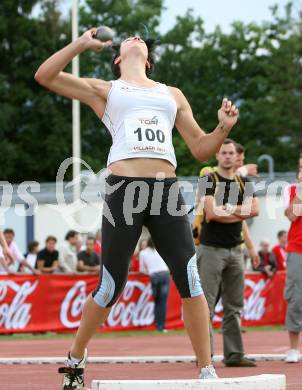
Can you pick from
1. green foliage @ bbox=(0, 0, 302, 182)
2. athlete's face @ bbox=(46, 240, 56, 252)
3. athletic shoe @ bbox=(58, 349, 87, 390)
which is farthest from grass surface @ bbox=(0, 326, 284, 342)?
green foliage @ bbox=(0, 0, 302, 182)

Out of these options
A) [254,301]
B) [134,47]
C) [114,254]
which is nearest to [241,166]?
[134,47]

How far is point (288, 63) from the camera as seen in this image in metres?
57.9

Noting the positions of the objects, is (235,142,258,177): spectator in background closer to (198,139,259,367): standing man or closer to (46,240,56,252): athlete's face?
(198,139,259,367): standing man

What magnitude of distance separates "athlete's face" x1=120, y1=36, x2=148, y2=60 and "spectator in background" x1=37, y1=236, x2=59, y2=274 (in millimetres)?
12957

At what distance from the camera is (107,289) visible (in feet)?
23.6

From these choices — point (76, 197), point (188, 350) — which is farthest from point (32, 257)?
point (76, 197)

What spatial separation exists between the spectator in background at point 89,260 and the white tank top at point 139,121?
526 inches

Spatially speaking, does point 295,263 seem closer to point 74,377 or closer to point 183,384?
point 74,377

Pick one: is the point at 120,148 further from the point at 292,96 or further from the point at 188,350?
the point at 292,96

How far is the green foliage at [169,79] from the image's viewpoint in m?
56.4

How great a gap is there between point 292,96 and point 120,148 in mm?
51443

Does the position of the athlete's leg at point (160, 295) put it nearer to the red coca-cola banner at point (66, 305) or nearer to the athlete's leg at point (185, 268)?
the red coca-cola banner at point (66, 305)

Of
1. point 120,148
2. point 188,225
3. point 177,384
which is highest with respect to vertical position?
point 120,148

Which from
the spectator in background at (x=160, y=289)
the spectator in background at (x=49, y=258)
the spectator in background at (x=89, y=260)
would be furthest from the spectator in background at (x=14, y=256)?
the spectator in background at (x=160, y=289)
